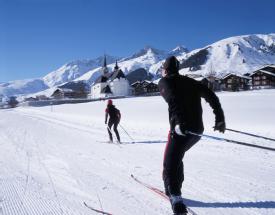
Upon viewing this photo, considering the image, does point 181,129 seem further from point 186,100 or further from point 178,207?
point 178,207

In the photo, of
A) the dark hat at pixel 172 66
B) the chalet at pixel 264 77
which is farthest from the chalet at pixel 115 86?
the dark hat at pixel 172 66

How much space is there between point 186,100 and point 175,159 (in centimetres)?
76

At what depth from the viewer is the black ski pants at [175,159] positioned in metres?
4.10

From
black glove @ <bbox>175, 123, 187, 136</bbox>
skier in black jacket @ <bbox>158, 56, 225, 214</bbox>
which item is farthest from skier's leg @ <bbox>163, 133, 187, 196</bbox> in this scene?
black glove @ <bbox>175, 123, 187, 136</bbox>

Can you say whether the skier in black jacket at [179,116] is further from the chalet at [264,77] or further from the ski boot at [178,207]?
the chalet at [264,77]

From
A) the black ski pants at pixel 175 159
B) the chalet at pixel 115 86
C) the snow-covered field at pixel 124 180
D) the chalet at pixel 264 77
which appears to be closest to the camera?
the black ski pants at pixel 175 159

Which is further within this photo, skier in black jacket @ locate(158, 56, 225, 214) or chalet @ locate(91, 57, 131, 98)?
chalet @ locate(91, 57, 131, 98)

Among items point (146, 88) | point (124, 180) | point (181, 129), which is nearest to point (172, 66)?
point (181, 129)

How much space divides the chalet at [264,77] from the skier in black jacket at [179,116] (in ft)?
231

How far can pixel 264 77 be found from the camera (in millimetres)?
73062

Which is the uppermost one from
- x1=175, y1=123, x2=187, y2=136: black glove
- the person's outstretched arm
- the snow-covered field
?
the person's outstretched arm

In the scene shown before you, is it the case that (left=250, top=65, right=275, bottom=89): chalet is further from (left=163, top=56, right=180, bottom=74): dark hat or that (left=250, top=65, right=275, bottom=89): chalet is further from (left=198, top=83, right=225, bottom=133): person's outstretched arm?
(left=163, top=56, right=180, bottom=74): dark hat

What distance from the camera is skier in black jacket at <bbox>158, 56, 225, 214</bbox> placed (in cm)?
402

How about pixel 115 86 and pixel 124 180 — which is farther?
pixel 115 86
